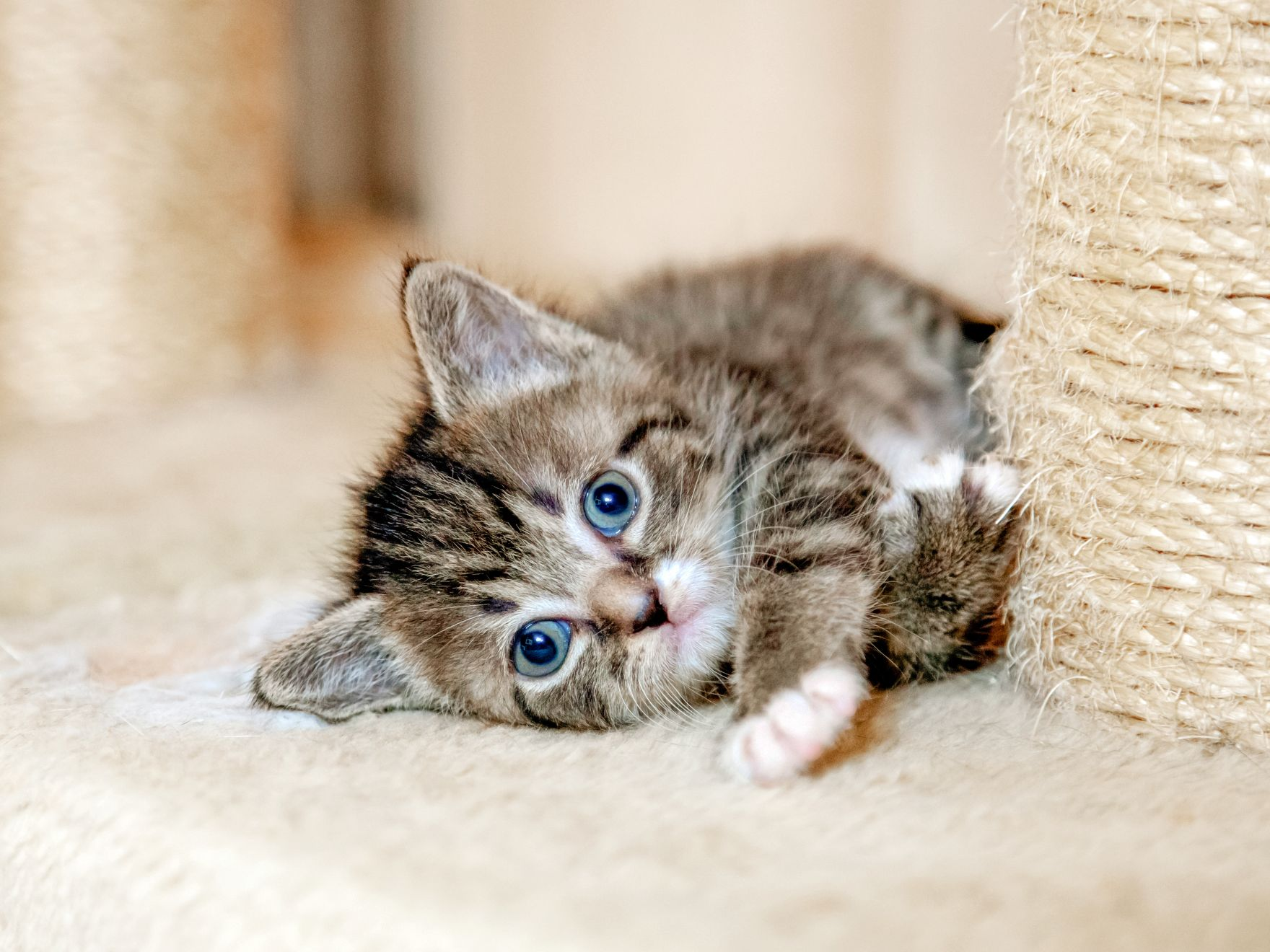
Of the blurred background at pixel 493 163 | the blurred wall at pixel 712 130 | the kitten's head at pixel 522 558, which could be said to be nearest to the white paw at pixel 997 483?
the kitten's head at pixel 522 558

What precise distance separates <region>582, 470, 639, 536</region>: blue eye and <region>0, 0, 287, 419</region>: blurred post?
1.93 metres

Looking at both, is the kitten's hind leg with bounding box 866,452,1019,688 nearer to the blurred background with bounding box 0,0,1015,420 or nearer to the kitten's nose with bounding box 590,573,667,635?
the kitten's nose with bounding box 590,573,667,635

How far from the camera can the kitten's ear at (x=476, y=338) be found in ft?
4.78

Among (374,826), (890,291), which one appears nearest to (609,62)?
(890,291)

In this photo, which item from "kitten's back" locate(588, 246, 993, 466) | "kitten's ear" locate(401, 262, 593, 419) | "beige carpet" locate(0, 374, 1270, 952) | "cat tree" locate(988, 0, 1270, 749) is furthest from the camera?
"kitten's back" locate(588, 246, 993, 466)

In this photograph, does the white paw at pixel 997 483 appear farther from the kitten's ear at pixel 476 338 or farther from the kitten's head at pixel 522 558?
the kitten's ear at pixel 476 338

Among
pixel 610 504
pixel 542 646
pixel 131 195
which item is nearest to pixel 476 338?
pixel 610 504

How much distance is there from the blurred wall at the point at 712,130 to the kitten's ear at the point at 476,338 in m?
1.27

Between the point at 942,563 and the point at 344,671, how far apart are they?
714mm

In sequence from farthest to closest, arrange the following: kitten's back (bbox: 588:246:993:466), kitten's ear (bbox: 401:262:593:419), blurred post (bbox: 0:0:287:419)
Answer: blurred post (bbox: 0:0:287:419), kitten's back (bbox: 588:246:993:466), kitten's ear (bbox: 401:262:593:419)

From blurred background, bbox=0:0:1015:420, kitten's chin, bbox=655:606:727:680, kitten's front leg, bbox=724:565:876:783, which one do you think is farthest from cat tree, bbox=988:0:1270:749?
blurred background, bbox=0:0:1015:420

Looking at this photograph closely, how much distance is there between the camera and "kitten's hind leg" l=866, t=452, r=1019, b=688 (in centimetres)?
140

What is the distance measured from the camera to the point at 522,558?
4.57 feet

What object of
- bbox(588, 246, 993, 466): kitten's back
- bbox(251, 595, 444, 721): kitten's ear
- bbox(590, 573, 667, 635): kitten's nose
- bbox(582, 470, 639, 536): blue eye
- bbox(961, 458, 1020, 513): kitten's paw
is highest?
bbox(588, 246, 993, 466): kitten's back
